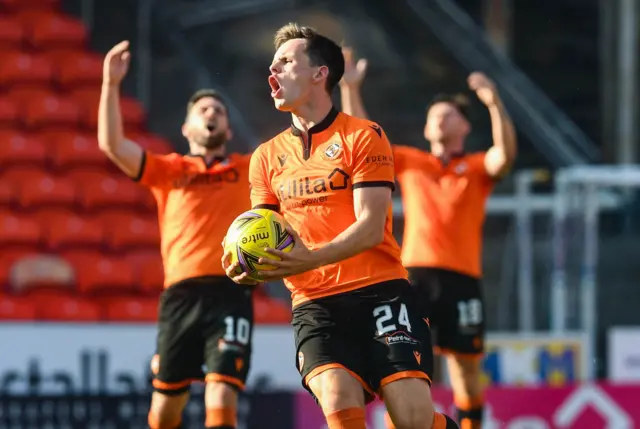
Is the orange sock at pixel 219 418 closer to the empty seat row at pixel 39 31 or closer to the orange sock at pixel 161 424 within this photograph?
the orange sock at pixel 161 424

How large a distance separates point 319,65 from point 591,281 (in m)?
6.44

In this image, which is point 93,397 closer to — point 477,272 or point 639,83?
point 477,272

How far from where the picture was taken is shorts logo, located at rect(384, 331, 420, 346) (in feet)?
17.7

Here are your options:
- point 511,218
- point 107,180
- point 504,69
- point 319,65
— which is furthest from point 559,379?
point 319,65

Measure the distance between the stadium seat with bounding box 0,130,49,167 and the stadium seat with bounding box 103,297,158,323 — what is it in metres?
1.82

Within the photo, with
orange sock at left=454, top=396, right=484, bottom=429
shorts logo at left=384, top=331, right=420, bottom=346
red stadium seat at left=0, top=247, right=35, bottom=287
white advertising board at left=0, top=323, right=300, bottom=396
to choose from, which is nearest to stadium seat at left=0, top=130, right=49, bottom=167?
red stadium seat at left=0, top=247, right=35, bottom=287

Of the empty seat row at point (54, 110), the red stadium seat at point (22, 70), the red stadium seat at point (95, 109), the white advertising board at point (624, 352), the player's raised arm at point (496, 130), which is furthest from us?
the red stadium seat at point (22, 70)

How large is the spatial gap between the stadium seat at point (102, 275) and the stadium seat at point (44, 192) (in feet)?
2.27

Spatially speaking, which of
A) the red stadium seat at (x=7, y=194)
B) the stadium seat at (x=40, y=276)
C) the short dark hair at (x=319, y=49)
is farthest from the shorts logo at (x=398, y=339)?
the red stadium seat at (x=7, y=194)

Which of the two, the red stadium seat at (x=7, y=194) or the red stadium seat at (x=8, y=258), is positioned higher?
the red stadium seat at (x=7, y=194)

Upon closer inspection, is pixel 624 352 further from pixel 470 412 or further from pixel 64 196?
pixel 64 196

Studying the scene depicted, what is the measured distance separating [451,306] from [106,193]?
5.18 meters

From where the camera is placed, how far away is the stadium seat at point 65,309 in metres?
11.2

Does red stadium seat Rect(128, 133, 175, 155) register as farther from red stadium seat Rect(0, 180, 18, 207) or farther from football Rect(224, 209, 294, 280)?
football Rect(224, 209, 294, 280)
